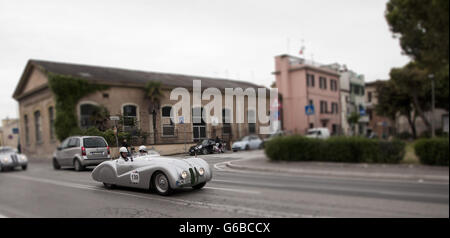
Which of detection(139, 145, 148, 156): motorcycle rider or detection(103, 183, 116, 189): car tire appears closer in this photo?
detection(139, 145, 148, 156): motorcycle rider

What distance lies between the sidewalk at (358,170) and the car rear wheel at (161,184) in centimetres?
1374

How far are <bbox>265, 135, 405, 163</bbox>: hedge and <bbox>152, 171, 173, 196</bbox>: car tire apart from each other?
21.6 meters

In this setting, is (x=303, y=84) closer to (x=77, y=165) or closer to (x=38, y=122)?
(x=38, y=122)

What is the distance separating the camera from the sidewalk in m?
18.2

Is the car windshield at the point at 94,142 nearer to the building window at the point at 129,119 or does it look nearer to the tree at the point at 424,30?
the building window at the point at 129,119

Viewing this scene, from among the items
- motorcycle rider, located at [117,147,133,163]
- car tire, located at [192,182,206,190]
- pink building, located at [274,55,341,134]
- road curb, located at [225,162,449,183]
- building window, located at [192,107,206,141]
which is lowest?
road curb, located at [225,162,449,183]

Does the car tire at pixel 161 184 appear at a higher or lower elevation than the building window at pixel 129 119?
lower

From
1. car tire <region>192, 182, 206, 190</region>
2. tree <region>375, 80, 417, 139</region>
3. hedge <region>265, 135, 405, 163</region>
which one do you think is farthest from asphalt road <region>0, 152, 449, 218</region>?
tree <region>375, 80, 417, 139</region>

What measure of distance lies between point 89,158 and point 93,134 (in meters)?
0.32

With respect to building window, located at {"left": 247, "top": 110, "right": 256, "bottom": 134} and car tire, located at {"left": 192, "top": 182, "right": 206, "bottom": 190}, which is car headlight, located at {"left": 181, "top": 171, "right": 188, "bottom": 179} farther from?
building window, located at {"left": 247, "top": 110, "right": 256, "bottom": 134}

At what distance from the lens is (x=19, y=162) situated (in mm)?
18406

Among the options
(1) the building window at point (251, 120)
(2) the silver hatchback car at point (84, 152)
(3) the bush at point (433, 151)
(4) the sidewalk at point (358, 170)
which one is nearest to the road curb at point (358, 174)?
(4) the sidewalk at point (358, 170)

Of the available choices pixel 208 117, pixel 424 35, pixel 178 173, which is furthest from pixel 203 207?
pixel 424 35

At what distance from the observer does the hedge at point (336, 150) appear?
2258 centimetres
